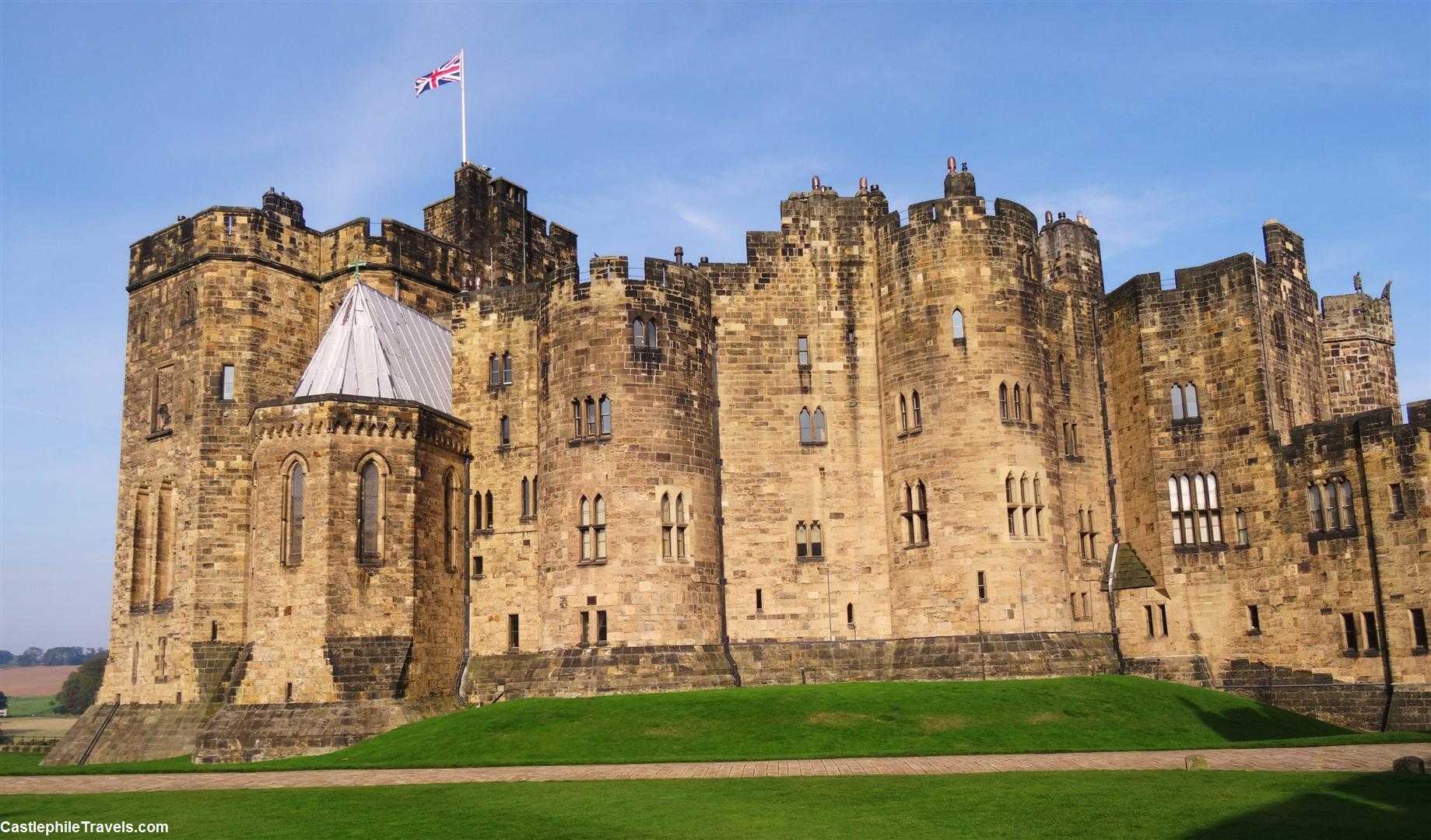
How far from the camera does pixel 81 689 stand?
405 feet

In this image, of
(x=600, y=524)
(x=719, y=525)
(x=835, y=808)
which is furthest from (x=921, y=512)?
(x=835, y=808)

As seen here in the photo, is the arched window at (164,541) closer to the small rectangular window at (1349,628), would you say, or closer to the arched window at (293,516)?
the arched window at (293,516)

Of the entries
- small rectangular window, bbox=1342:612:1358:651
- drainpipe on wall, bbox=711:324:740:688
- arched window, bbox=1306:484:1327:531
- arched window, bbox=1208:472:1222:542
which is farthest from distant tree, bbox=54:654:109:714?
small rectangular window, bbox=1342:612:1358:651

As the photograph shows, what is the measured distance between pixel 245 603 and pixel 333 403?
31.6 feet

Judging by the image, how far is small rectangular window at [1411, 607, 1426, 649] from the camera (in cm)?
3888

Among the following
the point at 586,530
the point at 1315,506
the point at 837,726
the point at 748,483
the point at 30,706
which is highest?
the point at 748,483

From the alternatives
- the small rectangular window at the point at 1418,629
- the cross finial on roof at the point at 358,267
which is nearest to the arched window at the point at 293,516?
the cross finial on roof at the point at 358,267

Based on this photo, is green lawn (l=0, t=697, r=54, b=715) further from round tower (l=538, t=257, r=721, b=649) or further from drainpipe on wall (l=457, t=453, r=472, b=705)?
round tower (l=538, t=257, r=721, b=649)

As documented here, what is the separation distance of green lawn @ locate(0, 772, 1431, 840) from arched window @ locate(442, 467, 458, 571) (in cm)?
1864

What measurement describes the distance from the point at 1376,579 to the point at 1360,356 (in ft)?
56.7

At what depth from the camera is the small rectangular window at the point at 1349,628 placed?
40812 millimetres

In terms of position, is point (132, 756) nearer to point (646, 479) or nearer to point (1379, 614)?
point (646, 479)

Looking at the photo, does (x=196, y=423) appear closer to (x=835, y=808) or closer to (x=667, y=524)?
(x=667, y=524)

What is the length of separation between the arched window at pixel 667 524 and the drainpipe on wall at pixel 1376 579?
23863mm
